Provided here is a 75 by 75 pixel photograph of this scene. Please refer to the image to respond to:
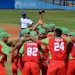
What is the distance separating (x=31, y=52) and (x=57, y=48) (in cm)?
71

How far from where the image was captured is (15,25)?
3541 cm

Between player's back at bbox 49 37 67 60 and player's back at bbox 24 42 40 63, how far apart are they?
40 centimetres

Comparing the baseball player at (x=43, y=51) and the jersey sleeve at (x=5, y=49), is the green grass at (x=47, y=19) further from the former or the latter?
the jersey sleeve at (x=5, y=49)

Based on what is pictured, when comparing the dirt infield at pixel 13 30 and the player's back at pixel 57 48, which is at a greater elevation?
the player's back at pixel 57 48

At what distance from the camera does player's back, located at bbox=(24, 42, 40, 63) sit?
36.3 ft

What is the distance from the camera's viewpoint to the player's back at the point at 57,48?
11195 millimetres

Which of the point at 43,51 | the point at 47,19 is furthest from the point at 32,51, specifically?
the point at 47,19

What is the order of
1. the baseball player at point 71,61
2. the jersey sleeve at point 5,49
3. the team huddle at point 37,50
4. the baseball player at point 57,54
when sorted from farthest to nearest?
the baseball player at point 71,61 < the baseball player at point 57,54 < the team huddle at point 37,50 < the jersey sleeve at point 5,49

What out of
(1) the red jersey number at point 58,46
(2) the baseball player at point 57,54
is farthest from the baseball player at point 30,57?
(1) the red jersey number at point 58,46

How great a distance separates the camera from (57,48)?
1120 centimetres

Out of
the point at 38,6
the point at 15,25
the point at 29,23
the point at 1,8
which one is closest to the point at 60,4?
the point at 38,6

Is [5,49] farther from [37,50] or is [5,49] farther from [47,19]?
[47,19]

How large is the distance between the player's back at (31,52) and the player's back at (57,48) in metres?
0.40

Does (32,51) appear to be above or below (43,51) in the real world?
above
